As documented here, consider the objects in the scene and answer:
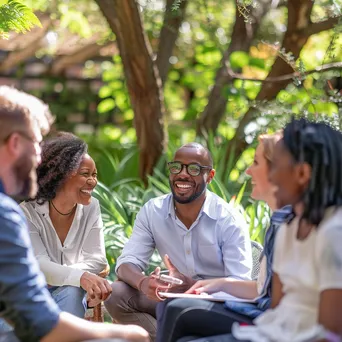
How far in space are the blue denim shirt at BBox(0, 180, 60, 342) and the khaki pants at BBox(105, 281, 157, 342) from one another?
5.60ft

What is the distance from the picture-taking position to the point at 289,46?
630 centimetres

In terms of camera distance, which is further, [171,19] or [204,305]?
[171,19]

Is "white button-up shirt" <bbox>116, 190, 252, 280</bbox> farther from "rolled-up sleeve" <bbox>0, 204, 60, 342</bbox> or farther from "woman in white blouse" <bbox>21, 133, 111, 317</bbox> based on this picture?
"rolled-up sleeve" <bbox>0, 204, 60, 342</bbox>

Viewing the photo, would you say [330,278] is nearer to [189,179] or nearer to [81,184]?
[189,179]

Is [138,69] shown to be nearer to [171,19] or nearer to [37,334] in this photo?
[171,19]

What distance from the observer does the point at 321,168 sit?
2.49 m

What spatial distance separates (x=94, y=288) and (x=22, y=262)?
1307 mm

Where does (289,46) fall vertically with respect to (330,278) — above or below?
above

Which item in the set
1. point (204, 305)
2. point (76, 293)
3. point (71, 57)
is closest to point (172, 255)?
point (76, 293)

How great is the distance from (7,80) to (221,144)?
662 centimetres

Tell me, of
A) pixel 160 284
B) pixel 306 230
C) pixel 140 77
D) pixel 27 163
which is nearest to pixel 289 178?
pixel 306 230

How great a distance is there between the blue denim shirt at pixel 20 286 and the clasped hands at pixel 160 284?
127cm

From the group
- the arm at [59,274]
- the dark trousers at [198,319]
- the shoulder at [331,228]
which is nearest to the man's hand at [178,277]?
the arm at [59,274]

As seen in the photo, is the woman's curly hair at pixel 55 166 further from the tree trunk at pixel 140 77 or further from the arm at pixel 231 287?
the tree trunk at pixel 140 77
